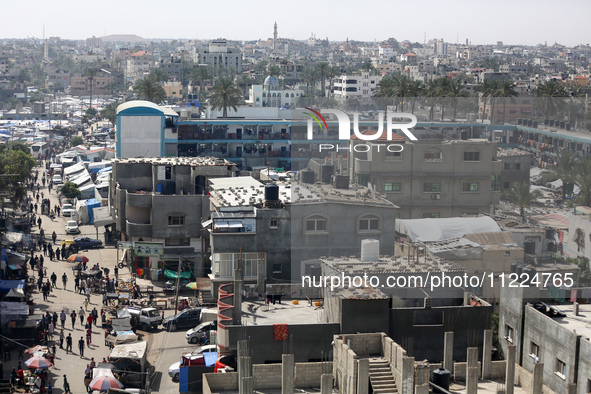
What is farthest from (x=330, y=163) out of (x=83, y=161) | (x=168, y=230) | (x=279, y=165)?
(x=83, y=161)

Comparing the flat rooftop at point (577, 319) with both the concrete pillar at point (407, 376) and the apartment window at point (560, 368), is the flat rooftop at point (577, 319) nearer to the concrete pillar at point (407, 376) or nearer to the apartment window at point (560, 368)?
the apartment window at point (560, 368)

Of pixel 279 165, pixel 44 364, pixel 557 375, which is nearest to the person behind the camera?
pixel 557 375

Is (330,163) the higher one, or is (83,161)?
(330,163)

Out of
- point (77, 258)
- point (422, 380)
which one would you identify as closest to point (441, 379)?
point (422, 380)

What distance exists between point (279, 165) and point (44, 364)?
42.8 m

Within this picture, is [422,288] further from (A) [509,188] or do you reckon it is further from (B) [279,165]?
(B) [279,165]

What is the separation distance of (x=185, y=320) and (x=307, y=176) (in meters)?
9.09

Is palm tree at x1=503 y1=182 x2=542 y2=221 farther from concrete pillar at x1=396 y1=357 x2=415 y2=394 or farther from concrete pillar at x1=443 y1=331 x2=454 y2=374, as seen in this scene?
concrete pillar at x1=396 y1=357 x2=415 y2=394

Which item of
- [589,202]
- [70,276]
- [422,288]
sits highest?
[589,202]

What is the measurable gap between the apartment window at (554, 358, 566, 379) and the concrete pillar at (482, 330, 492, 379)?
150 centimetres

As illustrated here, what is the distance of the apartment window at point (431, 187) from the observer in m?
26.3

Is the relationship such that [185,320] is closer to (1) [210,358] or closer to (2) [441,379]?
(1) [210,358]

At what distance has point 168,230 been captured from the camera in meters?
41.7

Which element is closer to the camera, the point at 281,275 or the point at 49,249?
the point at 281,275
